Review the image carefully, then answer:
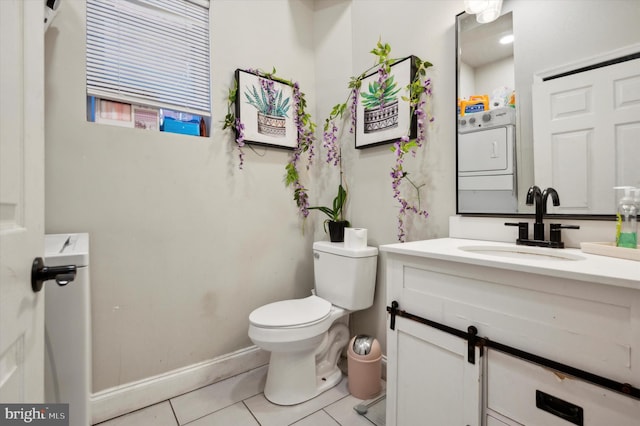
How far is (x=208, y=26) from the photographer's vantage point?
5.70 ft

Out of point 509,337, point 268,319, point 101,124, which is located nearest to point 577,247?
point 509,337

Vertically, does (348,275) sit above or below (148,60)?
below

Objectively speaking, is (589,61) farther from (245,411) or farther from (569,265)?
(245,411)

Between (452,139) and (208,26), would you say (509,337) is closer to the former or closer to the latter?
(452,139)

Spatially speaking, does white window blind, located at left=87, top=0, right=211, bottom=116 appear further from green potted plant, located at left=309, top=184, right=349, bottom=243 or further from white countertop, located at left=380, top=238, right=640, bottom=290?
white countertop, located at left=380, top=238, right=640, bottom=290

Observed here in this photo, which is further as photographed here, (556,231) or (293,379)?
(293,379)

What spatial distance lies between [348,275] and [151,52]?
1.63m

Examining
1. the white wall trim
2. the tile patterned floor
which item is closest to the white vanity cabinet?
the tile patterned floor

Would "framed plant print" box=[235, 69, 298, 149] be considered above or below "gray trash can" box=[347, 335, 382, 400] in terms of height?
above

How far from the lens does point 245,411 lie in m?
1.48

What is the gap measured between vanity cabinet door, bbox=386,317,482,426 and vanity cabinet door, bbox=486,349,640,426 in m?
0.05

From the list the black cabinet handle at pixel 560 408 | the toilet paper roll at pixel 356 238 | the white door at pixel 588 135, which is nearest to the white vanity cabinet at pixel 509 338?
the black cabinet handle at pixel 560 408

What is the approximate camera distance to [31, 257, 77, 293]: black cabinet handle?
56 cm

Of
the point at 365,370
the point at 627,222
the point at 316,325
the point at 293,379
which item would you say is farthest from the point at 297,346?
the point at 627,222
